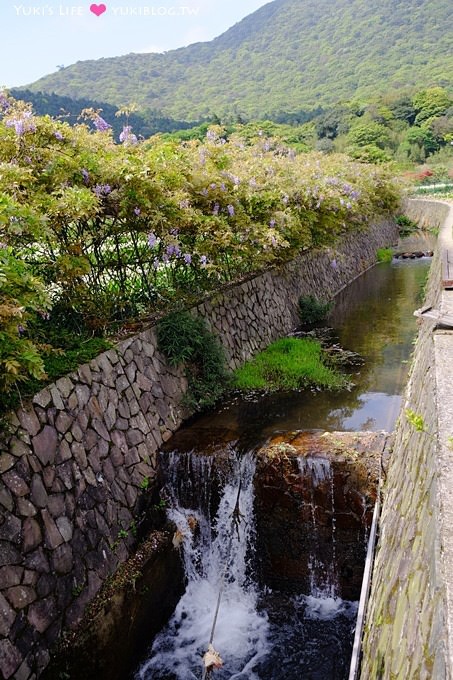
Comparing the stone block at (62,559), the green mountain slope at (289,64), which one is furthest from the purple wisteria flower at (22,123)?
the green mountain slope at (289,64)

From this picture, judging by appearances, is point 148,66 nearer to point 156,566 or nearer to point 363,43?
point 363,43

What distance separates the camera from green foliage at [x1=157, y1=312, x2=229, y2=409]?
28.7 feet

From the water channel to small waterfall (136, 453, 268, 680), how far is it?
12mm

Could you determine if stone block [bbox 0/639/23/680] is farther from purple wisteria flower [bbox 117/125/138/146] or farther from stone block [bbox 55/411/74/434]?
purple wisteria flower [bbox 117/125/138/146]

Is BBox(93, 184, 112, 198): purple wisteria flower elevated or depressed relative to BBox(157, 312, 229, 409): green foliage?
elevated

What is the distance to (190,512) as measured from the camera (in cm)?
733

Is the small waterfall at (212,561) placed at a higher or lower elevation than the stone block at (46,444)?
lower

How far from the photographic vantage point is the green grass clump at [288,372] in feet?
33.0

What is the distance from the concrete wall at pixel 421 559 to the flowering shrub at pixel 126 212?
3.66 metres

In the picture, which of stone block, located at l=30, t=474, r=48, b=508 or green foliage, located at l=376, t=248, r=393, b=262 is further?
green foliage, located at l=376, t=248, r=393, b=262

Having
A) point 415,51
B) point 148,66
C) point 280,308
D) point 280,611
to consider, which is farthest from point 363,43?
point 280,611

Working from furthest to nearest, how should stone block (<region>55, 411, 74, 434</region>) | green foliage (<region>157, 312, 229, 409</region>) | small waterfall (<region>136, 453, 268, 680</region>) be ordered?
green foliage (<region>157, 312, 229, 409</region>) < small waterfall (<region>136, 453, 268, 680</region>) < stone block (<region>55, 411, 74, 434</region>)

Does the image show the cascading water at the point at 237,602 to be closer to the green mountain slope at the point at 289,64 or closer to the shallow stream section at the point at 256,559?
the shallow stream section at the point at 256,559

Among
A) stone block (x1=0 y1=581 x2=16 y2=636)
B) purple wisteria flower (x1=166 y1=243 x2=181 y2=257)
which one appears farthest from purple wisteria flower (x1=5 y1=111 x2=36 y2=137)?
stone block (x1=0 y1=581 x2=16 y2=636)
